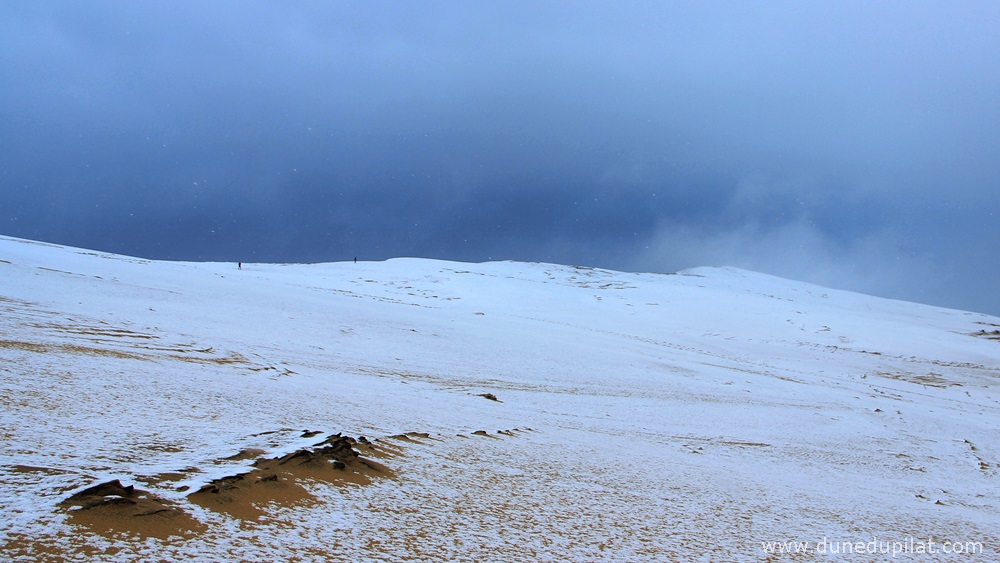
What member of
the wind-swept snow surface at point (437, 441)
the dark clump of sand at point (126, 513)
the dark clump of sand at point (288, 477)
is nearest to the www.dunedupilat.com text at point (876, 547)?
the wind-swept snow surface at point (437, 441)

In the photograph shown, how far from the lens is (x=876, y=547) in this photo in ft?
7.53

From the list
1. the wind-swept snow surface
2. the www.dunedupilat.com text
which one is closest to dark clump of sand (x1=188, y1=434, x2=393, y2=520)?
the wind-swept snow surface

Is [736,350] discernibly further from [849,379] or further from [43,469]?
[43,469]

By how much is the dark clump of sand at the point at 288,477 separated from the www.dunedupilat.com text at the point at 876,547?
5.13ft

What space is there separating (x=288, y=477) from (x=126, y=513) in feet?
1.86

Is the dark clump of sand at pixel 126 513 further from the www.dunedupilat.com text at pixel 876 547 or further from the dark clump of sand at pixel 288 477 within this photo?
the www.dunedupilat.com text at pixel 876 547

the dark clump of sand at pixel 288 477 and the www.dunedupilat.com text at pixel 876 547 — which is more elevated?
A: the dark clump of sand at pixel 288 477

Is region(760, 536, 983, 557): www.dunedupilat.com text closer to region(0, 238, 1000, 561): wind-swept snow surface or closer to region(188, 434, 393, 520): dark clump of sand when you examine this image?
region(0, 238, 1000, 561): wind-swept snow surface

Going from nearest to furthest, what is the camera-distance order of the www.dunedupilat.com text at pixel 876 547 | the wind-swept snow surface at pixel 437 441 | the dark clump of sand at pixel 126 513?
1. the dark clump of sand at pixel 126 513
2. the wind-swept snow surface at pixel 437 441
3. the www.dunedupilat.com text at pixel 876 547

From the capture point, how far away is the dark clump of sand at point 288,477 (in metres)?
1.77

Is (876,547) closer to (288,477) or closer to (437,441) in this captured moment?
(437,441)

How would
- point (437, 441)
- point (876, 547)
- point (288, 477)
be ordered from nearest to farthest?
point (288, 477)
point (876, 547)
point (437, 441)

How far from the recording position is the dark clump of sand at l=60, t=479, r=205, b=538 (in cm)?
151

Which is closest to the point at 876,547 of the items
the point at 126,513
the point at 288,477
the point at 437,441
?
the point at 437,441
